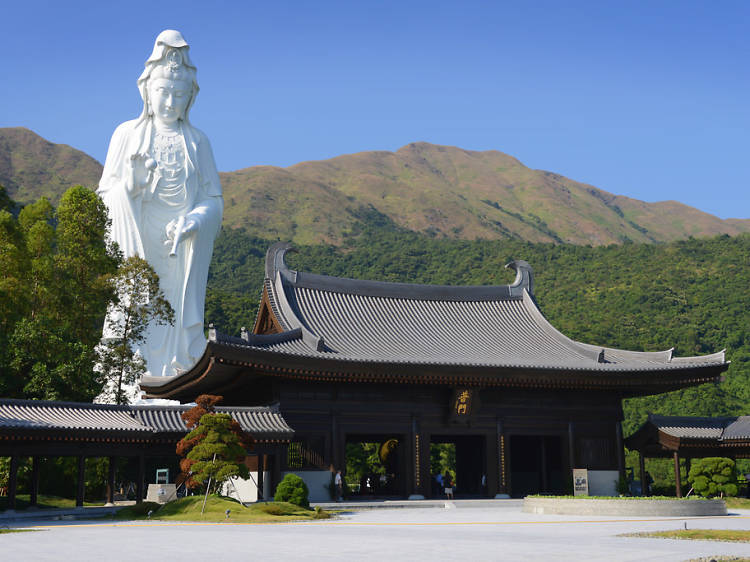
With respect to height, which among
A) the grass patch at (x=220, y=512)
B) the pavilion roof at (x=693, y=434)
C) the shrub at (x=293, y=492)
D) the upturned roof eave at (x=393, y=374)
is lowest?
the grass patch at (x=220, y=512)

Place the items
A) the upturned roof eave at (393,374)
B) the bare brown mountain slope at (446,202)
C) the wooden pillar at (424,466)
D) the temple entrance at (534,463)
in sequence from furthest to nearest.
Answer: the bare brown mountain slope at (446,202), the temple entrance at (534,463), the wooden pillar at (424,466), the upturned roof eave at (393,374)

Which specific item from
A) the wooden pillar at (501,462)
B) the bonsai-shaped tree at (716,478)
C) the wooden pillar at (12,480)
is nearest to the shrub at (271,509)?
the wooden pillar at (12,480)

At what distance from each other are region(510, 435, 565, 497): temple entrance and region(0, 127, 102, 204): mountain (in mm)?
93949

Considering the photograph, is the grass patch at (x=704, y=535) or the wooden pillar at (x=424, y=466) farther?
the wooden pillar at (x=424, y=466)

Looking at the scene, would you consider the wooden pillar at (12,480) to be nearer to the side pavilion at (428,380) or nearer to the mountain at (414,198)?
the side pavilion at (428,380)

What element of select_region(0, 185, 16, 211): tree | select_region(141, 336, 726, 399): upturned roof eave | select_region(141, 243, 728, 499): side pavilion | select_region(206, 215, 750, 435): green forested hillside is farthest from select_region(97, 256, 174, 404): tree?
select_region(206, 215, 750, 435): green forested hillside

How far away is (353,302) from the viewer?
28.3 metres

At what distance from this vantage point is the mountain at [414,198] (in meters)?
122

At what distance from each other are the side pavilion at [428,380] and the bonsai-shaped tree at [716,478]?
277cm

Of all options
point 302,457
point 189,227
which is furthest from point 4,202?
point 302,457

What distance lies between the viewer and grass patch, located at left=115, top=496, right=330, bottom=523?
17.3m

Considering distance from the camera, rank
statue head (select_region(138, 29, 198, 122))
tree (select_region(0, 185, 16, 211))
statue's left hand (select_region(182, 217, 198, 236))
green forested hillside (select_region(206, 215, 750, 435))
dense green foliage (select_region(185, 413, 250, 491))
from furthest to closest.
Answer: green forested hillside (select_region(206, 215, 750, 435)) < tree (select_region(0, 185, 16, 211)) < statue head (select_region(138, 29, 198, 122)) < statue's left hand (select_region(182, 217, 198, 236)) < dense green foliage (select_region(185, 413, 250, 491))

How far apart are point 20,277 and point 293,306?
8296 millimetres

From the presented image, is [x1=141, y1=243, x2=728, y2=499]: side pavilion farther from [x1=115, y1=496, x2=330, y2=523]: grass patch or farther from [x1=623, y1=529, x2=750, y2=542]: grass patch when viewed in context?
[x1=623, y1=529, x2=750, y2=542]: grass patch
